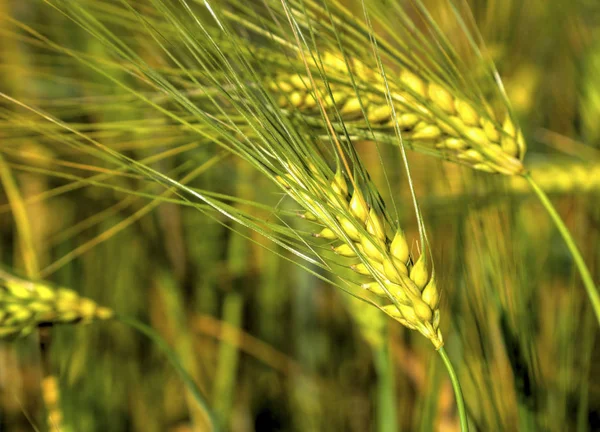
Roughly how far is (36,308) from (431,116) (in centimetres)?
31

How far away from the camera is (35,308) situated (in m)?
0.44

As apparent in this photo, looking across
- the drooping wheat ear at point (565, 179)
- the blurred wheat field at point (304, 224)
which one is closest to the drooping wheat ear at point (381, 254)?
the blurred wheat field at point (304, 224)

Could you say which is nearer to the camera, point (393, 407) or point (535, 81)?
point (393, 407)

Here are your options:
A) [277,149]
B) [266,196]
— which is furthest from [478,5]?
[277,149]

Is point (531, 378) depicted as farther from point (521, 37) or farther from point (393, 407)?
point (521, 37)

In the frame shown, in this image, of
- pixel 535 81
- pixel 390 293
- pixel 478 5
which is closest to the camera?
pixel 390 293

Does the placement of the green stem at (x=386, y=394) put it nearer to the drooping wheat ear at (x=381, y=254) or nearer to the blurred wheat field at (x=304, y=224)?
the blurred wheat field at (x=304, y=224)

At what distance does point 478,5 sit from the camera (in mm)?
712

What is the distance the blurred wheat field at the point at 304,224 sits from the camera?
386 millimetres

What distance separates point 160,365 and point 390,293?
660 millimetres

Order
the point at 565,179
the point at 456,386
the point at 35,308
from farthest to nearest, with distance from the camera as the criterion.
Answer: the point at 565,179 < the point at 35,308 < the point at 456,386

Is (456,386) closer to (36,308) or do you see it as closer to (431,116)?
(431,116)

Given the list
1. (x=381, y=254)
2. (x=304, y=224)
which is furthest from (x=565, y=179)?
(x=381, y=254)

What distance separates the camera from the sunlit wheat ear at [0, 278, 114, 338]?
1.43 feet
